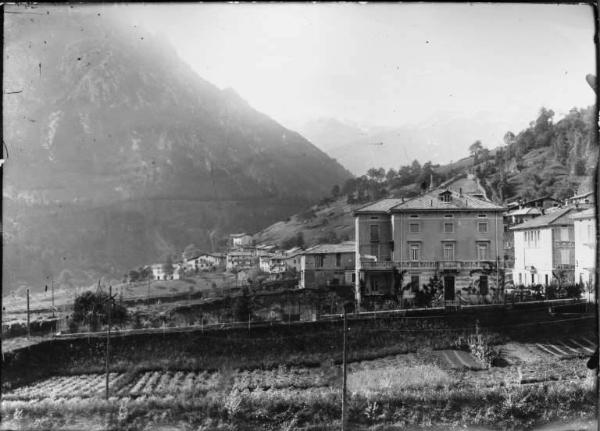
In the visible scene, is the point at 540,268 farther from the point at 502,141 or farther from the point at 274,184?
the point at 274,184

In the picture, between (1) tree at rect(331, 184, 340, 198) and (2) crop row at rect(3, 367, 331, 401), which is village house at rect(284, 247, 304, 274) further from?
(2) crop row at rect(3, 367, 331, 401)

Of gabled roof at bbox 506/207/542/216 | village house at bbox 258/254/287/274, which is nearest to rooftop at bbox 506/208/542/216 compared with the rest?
gabled roof at bbox 506/207/542/216

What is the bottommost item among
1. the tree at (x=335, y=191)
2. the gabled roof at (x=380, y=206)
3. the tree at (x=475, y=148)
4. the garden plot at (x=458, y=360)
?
the garden plot at (x=458, y=360)

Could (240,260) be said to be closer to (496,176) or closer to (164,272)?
(164,272)

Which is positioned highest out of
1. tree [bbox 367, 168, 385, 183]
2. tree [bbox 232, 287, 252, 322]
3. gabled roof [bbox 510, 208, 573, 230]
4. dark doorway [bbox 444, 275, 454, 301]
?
tree [bbox 367, 168, 385, 183]

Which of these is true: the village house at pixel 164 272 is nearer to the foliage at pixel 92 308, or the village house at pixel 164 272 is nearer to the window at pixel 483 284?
the foliage at pixel 92 308

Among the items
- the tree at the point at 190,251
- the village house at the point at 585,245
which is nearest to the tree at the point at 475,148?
the village house at the point at 585,245
